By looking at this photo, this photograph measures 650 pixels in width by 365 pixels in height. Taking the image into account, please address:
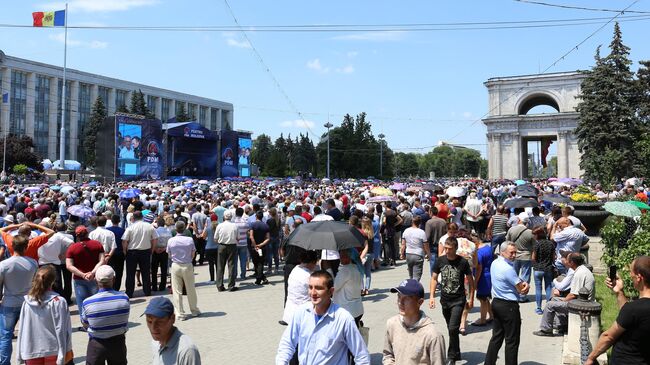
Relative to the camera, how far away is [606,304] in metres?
9.33

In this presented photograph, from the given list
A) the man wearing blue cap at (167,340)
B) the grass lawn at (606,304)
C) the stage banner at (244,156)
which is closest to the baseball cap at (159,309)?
the man wearing blue cap at (167,340)

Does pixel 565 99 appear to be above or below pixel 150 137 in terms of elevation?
above

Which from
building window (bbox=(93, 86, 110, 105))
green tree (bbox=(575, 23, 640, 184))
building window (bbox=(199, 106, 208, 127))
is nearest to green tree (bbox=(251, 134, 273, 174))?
building window (bbox=(199, 106, 208, 127))

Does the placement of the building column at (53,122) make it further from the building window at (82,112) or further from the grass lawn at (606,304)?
the grass lawn at (606,304)

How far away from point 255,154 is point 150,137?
217ft

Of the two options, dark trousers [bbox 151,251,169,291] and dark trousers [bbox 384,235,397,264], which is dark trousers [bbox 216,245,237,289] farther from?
dark trousers [bbox 384,235,397,264]

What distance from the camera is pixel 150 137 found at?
52.4m

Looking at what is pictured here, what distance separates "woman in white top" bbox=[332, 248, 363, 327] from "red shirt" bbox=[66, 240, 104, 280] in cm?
407

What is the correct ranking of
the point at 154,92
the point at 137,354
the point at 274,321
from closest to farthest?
the point at 137,354, the point at 274,321, the point at 154,92

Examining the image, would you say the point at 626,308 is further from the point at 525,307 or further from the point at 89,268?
the point at 89,268

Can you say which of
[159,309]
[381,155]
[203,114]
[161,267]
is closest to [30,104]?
[203,114]

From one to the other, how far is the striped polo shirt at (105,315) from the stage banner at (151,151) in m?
48.4

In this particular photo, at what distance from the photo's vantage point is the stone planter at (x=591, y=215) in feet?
45.2

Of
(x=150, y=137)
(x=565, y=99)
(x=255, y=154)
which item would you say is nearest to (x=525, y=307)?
(x=150, y=137)
